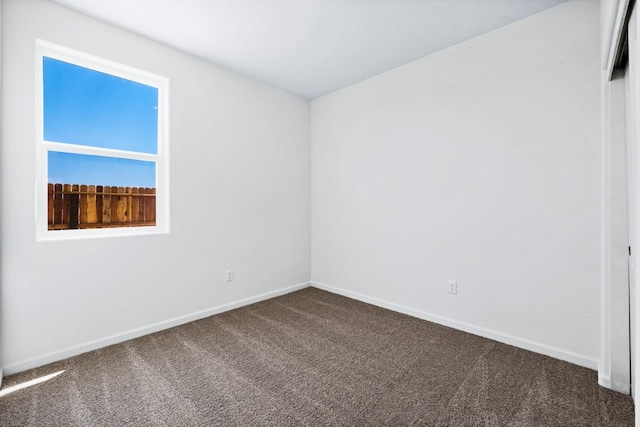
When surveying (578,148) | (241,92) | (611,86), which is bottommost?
(578,148)

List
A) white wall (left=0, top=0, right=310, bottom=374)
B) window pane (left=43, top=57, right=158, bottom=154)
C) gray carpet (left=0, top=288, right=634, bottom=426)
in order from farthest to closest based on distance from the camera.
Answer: window pane (left=43, top=57, right=158, bottom=154) < white wall (left=0, top=0, right=310, bottom=374) < gray carpet (left=0, top=288, right=634, bottom=426)

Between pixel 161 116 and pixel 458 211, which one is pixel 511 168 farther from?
pixel 161 116

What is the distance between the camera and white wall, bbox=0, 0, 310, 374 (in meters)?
Result: 1.95

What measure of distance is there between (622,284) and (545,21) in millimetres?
1943

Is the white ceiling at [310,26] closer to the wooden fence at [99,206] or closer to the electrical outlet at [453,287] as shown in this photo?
the wooden fence at [99,206]

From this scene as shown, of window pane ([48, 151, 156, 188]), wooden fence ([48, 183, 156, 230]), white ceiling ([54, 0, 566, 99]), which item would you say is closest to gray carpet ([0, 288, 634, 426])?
wooden fence ([48, 183, 156, 230])

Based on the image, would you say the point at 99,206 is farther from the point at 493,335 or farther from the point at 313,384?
the point at 493,335

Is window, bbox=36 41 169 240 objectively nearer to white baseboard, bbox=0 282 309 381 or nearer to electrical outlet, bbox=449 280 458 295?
white baseboard, bbox=0 282 309 381

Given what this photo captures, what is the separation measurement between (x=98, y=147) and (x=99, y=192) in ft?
1.23

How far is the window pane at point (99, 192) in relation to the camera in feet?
7.24

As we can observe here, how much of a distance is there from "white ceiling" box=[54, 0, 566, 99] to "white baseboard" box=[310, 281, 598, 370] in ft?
8.43

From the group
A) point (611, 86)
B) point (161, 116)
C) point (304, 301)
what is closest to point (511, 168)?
point (611, 86)

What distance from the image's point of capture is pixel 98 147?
7.77 ft

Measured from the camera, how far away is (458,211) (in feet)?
8.66
